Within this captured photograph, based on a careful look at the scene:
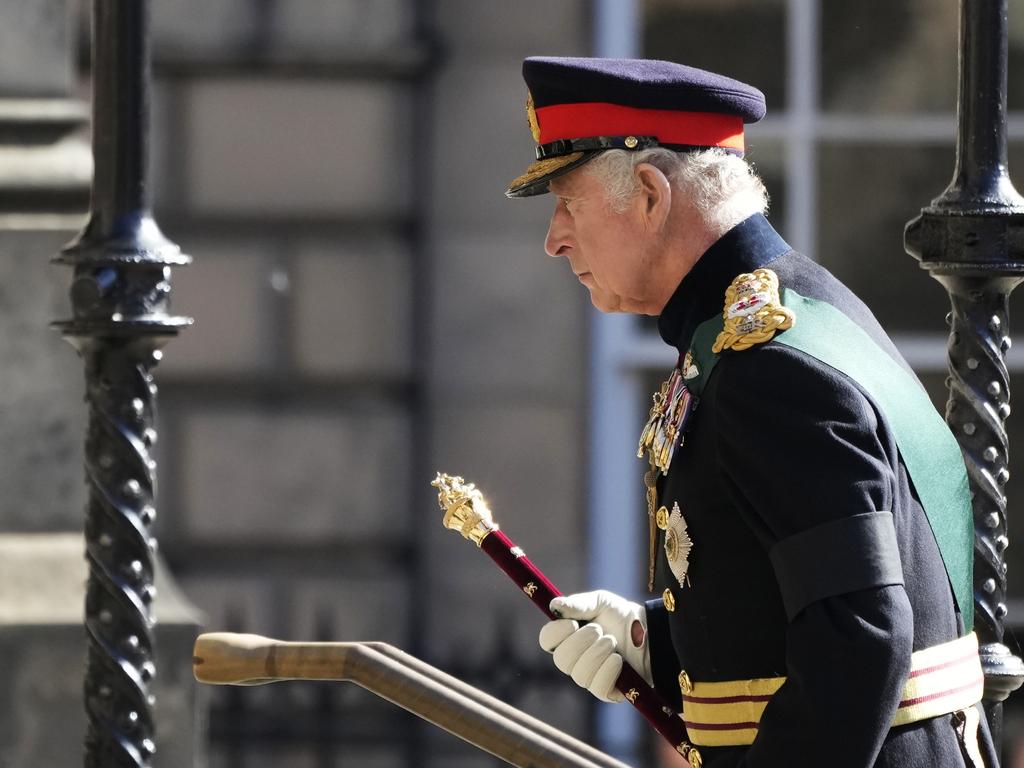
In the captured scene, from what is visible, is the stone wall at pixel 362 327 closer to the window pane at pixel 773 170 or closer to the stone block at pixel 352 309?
the stone block at pixel 352 309

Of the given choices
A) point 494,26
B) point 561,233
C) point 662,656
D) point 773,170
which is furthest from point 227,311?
point 561,233

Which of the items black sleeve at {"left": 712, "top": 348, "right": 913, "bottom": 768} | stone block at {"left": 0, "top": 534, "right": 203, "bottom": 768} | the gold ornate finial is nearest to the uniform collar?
black sleeve at {"left": 712, "top": 348, "right": 913, "bottom": 768}

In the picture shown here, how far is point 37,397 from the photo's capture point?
4934 millimetres

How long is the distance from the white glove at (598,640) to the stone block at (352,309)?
3068mm

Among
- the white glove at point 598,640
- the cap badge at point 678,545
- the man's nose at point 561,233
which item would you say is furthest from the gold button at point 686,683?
the man's nose at point 561,233

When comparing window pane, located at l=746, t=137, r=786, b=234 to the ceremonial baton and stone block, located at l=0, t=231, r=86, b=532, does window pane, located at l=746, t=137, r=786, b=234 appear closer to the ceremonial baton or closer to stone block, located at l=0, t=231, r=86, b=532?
stone block, located at l=0, t=231, r=86, b=532

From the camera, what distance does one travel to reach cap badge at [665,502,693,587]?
8.54 feet

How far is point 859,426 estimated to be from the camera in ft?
7.86

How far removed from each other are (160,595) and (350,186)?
5.31 feet

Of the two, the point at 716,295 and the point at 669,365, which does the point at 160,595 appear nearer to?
the point at 669,365

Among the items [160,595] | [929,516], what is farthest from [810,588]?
[160,595]

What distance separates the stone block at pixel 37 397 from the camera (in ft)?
16.1

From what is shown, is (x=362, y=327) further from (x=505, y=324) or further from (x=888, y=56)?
(x=888, y=56)

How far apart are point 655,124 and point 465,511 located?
65cm
